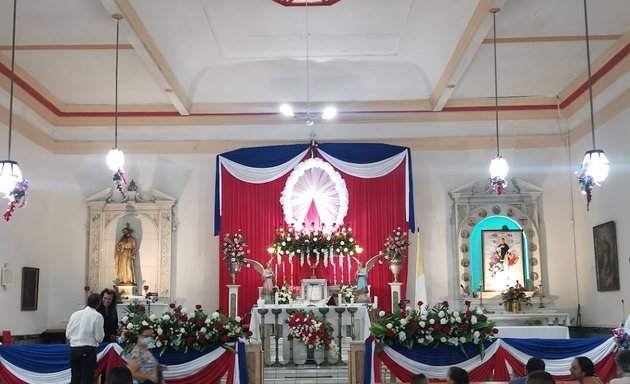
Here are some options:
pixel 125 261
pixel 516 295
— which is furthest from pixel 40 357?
pixel 516 295

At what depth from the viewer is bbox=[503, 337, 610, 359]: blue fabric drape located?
9297 millimetres

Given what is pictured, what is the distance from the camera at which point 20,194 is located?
29.5ft

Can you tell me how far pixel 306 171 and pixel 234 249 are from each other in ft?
7.02

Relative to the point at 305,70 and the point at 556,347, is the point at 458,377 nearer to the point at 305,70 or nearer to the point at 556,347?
the point at 556,347

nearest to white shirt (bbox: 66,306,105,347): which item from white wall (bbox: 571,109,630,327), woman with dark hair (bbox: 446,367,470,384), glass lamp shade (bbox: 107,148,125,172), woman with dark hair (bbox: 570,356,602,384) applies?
glass lamp shade (bbox: 107,148,125,172)

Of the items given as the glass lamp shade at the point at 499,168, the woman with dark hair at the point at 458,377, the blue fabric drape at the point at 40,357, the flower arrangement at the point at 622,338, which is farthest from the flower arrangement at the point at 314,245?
the woman with dark hair at the point at 458,377

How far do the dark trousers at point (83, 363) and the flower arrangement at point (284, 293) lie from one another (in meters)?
4.95

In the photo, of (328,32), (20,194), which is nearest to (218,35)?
(328,32)

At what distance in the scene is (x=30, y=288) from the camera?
13711 millimetres

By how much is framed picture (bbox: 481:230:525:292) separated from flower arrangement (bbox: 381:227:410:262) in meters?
1.71

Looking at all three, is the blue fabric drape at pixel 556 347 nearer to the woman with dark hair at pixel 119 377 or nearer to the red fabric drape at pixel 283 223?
the red fabric drape at pixel 283 223

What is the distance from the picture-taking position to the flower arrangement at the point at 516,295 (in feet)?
46.1

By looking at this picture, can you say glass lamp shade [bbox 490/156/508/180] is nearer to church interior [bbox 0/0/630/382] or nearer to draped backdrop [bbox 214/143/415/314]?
church interior [bbox 0/0/630/382]

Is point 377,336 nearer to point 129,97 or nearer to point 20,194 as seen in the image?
point 20,194
